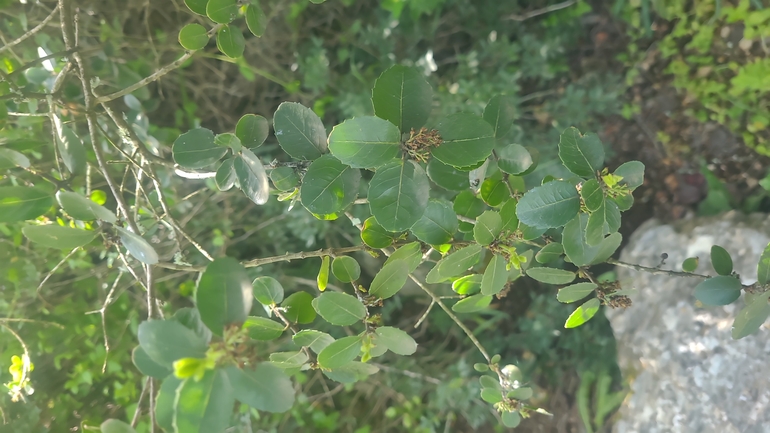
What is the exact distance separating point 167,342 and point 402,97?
363mm

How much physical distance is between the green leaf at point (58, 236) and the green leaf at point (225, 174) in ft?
0.58

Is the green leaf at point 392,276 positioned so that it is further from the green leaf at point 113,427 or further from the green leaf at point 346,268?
the green leaf at point 113,427

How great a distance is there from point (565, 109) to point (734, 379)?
1080 millimetres

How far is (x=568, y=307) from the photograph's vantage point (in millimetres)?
1800

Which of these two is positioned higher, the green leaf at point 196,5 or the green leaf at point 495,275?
the green leaf at point 196,5

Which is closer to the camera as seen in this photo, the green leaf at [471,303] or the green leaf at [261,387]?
the green leaf at [261,387]

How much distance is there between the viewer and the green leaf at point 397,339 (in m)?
0.65

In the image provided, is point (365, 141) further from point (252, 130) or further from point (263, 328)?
point (263, 328)

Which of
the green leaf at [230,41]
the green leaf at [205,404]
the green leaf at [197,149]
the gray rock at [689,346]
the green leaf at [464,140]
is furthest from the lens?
the gray rock at [689,346]

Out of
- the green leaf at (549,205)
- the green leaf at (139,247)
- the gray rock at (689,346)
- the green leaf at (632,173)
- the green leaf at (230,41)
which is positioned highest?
the green leaf at (230,41)

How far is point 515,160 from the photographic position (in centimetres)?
66

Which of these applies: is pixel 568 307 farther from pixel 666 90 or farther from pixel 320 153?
pixel 320 153

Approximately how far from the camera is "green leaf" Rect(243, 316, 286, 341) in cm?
67

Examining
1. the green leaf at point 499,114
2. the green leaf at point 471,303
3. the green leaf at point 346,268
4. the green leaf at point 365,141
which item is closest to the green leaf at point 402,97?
→ the green leaf at point 365,141
